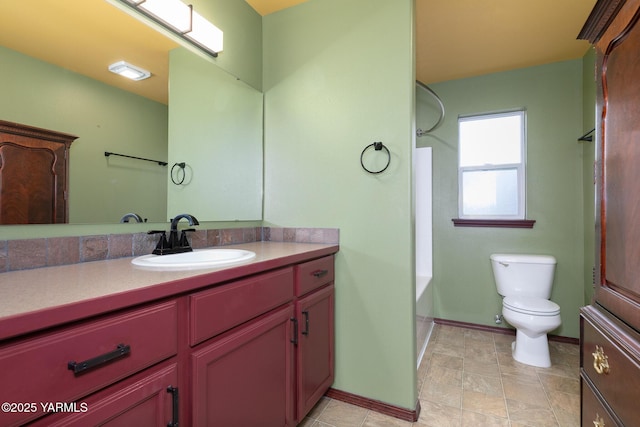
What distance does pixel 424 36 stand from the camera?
235 cm

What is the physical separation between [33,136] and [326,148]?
132 centimetres

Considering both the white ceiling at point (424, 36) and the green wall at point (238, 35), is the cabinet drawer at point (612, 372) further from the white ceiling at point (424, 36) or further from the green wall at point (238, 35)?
the green wall at point (238, 35)

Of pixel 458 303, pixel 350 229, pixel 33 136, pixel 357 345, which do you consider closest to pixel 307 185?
pixel 350 229

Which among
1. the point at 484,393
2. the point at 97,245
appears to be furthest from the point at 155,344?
the point at 484,393

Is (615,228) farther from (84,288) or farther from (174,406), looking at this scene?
(84,288)

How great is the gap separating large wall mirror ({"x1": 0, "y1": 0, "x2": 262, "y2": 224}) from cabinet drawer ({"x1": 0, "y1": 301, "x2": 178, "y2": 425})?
2.26 ft

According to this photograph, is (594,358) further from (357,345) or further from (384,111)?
(384,111)

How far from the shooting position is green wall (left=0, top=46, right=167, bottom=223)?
1.05 m


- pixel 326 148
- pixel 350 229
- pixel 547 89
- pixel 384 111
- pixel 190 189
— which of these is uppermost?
pixel 547 89

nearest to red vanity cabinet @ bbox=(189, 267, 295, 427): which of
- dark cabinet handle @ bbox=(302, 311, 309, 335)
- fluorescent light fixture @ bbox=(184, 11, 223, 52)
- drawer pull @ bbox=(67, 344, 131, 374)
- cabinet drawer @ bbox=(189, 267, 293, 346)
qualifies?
cabinet drawer @ bbox=(189, 267, 293, 346)

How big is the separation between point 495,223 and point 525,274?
1.66ft

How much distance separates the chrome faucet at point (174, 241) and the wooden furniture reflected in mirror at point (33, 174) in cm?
35

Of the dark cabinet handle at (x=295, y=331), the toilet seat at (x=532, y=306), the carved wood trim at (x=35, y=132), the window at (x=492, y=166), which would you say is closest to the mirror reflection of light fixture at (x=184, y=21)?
the carved wood trim at (x=35, y=132)

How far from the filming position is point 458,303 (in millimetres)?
2969
